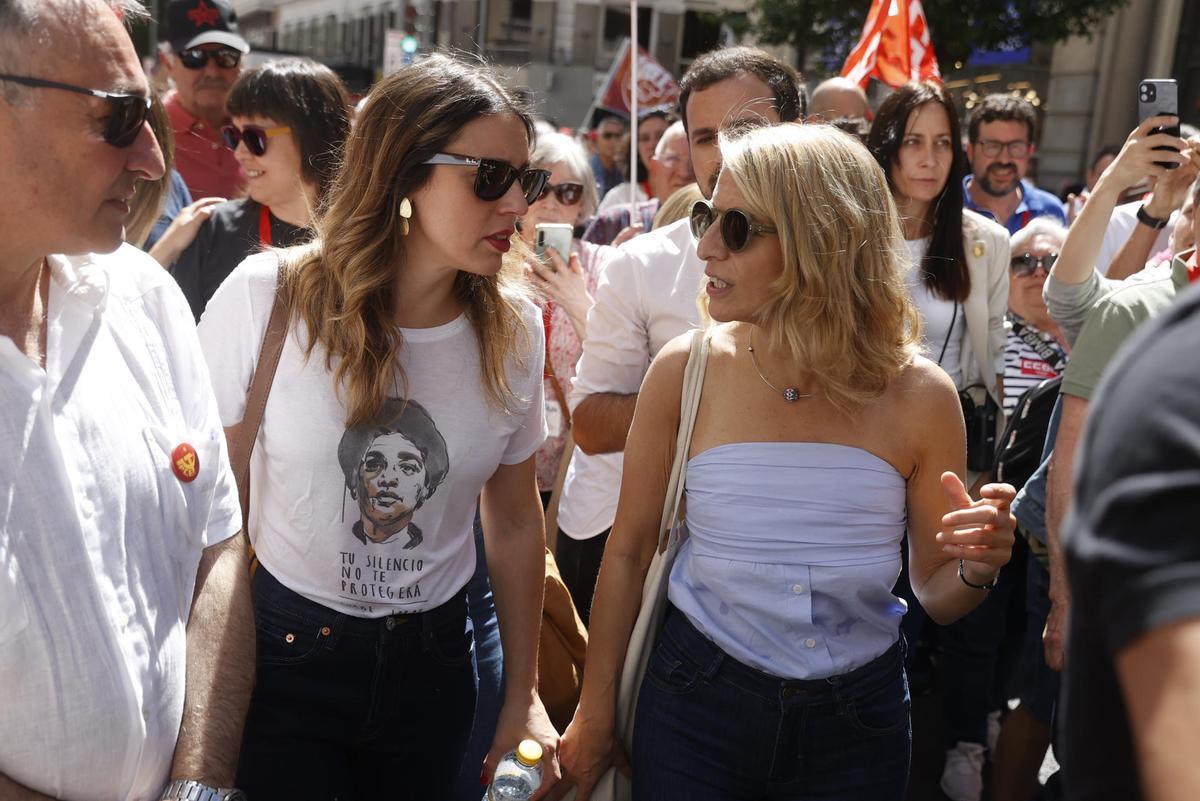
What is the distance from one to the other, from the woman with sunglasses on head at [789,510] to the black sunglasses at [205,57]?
3.92 metres

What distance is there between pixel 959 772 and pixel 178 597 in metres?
3.43

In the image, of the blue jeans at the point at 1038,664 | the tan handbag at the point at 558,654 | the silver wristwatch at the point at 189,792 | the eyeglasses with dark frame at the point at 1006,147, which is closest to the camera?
the silver wristwatch at the point at 189,792

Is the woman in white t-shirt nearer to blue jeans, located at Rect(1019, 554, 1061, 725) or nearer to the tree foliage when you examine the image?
blue jeans, located at Rect(1019, 554, 1061, 725)

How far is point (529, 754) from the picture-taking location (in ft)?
7.83

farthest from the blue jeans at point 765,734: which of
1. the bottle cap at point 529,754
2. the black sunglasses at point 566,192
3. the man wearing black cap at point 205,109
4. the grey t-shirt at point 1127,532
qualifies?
the man wearing black cap at point 205,109

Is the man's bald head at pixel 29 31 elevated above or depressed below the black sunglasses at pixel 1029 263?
above

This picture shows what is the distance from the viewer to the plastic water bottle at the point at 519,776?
7.73ft

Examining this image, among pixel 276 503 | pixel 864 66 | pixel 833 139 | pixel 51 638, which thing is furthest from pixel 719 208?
pixel 864 66

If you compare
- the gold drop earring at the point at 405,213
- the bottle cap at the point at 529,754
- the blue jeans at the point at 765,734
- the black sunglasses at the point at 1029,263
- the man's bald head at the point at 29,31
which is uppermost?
the man's bald head at the point at 29,31

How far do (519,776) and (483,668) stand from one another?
1.26ft

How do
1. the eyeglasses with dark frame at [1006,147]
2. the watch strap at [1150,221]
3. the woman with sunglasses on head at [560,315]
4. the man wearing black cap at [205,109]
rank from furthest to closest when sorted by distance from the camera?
the eyeglasses with dark frame at [1006,147]
the man wearing black cap at [205,109]
the watch strap at [1150,221]
the woman with sunglasses on head at [560,315]

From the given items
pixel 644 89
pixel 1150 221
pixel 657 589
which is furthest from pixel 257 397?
pixel 644 89

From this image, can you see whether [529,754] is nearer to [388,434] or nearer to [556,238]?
[388,434]

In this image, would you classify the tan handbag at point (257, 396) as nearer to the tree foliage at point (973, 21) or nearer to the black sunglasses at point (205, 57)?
the black sunglasses at point (205, 57)
